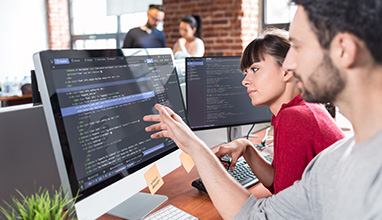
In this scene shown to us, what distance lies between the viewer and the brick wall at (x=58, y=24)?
7410mm

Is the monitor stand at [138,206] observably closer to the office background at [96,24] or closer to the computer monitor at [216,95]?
the computer monitor at [216,95]

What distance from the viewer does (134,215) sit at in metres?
1.11

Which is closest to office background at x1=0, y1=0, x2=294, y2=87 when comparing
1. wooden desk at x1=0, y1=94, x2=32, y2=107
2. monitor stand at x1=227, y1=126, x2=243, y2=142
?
wooden desk at x1=0, y1=94, x2=32, y2=107

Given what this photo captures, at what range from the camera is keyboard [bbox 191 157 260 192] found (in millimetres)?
1362

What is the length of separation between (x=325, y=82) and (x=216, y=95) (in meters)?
1.01

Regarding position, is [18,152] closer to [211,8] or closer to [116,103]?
[116,103]

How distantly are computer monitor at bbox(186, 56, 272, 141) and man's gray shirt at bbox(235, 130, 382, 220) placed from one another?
27.6 inches

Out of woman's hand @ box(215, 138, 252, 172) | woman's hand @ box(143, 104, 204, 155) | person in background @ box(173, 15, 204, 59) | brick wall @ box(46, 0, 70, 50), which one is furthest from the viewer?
brick wall @ box(46, 0, 70, 50)

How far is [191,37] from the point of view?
194 inches

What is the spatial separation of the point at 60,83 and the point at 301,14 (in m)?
0.58

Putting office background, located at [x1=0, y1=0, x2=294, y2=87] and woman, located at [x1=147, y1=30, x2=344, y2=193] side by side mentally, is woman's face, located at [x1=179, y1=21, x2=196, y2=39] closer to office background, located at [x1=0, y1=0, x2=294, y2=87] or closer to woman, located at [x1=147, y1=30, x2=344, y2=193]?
office background, located at [x1=0, y1=0, x2=294, y2=87]

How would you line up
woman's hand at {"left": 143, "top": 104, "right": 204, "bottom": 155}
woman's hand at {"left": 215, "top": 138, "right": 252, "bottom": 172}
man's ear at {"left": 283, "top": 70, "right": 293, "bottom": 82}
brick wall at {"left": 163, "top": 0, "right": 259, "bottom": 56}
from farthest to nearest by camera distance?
brick wall at {"left": 163, "top": 0, "right": 259, "bottom": 56} → woman's hand at {"left": 215, "top": 138, "right": 252, "bottom": 172} → man's ear at {"left": 283, "top": 70, "right": 293, "bottom": 82} → woman's hand at {"left": 143, "top": 104, "right": 204, "bottom": 155}

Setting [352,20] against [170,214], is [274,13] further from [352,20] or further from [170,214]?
[352,20]

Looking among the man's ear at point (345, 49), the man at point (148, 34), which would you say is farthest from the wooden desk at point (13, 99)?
the man's ear at point (345, 49)
